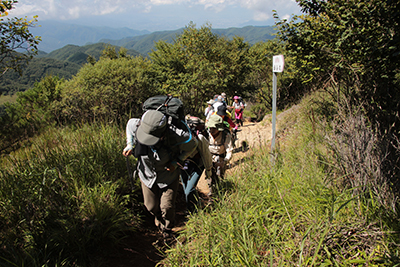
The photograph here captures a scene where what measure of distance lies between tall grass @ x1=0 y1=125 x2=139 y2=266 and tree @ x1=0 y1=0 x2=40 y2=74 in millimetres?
1627

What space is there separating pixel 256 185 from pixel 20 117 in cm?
423

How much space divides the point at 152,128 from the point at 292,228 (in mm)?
1724

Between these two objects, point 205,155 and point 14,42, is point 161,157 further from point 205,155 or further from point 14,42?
point 14,42

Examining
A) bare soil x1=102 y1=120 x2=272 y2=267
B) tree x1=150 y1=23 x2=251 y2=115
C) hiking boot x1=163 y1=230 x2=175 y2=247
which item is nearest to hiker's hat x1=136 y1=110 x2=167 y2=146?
bare soil x1=102 y1=120 x2=272 y2=267

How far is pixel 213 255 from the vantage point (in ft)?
6.77

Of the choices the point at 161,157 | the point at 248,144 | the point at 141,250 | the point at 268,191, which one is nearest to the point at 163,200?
the point at 161,157

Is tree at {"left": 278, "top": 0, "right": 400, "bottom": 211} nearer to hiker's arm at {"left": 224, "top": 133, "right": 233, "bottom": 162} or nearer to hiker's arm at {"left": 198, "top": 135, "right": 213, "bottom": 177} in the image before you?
hiker's arm at {"left": 198, "top": 135, "right": 213, "bottom": 177}

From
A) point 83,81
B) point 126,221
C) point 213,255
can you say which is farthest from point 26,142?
point 83,81

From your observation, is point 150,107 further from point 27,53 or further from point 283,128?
point 283,128

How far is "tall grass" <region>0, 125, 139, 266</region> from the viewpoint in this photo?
2.35m

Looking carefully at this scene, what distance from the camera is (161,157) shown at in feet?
9.16

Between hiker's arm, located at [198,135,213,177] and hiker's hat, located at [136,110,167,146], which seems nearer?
hiker's hat, located at [136,110,167,146]

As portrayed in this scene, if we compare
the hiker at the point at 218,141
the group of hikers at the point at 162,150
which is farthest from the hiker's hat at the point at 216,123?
the group of hikers at the point at 162,150

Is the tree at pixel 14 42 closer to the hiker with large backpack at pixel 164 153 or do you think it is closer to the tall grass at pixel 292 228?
the hiker with large backpack at pixel 164 153
